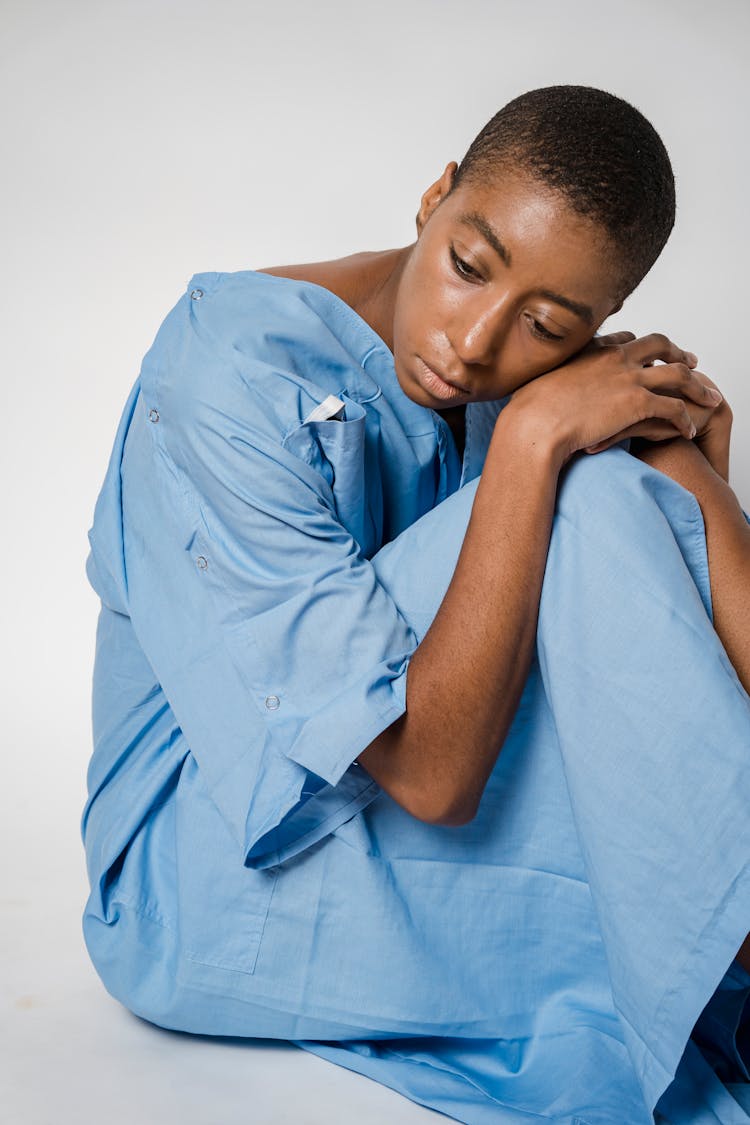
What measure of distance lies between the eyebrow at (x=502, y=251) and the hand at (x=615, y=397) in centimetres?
6

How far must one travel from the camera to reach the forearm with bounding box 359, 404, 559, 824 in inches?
49.1

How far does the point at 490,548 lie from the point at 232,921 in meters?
0.51

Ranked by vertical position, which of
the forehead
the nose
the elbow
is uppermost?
the forehead

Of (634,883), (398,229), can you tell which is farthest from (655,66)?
(634,883)

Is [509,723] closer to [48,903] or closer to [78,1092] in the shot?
[78,1092]

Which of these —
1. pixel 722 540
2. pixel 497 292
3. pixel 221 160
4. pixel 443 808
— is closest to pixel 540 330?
pixel 497 292

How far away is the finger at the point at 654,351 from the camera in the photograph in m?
1.49

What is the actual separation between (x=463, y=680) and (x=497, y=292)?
412 millimetres

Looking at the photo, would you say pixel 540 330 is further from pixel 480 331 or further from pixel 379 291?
pixel 379 291

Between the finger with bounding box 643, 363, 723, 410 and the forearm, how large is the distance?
244 mm

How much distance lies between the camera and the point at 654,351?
5.01 ft

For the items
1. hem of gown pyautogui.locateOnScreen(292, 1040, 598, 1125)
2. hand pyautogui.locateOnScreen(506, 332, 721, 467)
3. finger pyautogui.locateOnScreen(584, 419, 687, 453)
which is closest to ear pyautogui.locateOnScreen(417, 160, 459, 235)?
hand pyautogui.locateOnScreen(506, 332, 721, 467)

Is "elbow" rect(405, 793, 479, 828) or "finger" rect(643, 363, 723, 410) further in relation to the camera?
"finger" rect(643, 363, 723, 410)

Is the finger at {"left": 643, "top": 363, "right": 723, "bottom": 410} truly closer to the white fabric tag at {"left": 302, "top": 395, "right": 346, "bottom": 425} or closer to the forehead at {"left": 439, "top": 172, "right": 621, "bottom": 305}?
the forehead at {"left": 439, "top": 172, "right": 621, "bottom": 305}
